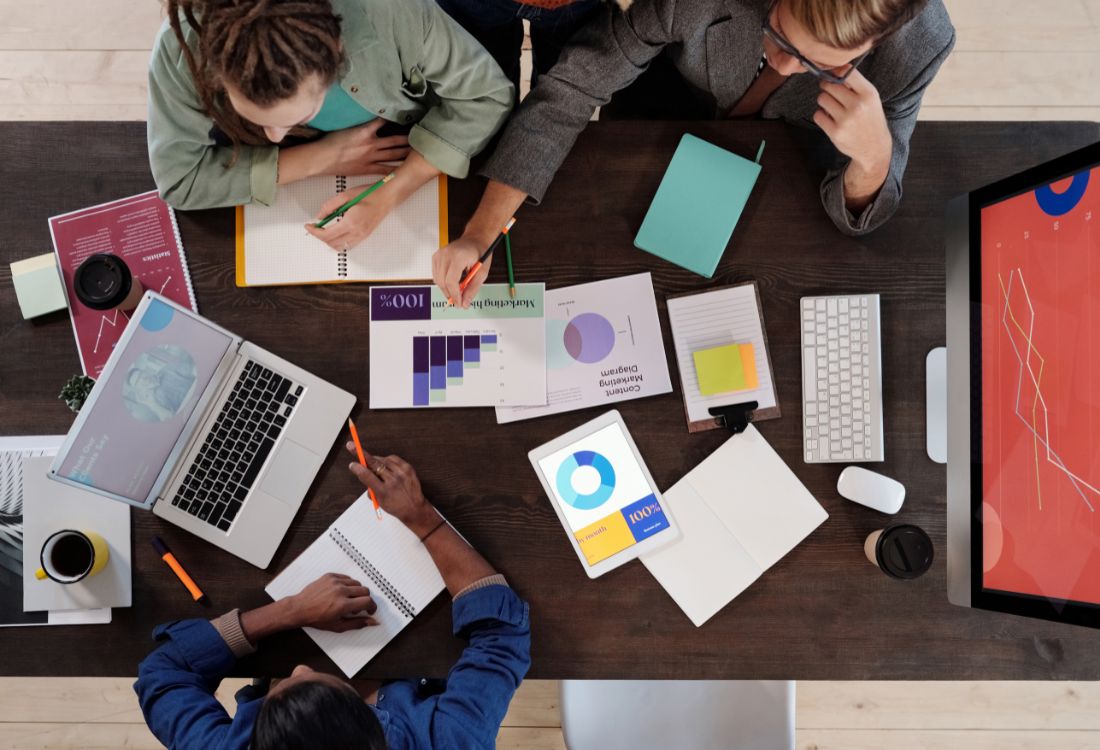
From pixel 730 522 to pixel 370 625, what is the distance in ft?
2.00

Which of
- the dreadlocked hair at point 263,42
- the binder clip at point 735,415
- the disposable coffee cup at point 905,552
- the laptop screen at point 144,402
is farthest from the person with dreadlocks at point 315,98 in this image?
the disposable coffee cup at point 905,552

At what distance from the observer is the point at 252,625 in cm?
120

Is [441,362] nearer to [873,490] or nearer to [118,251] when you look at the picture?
[118,251]

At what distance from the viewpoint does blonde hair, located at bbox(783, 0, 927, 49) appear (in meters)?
0.94

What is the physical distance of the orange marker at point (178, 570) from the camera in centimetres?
123

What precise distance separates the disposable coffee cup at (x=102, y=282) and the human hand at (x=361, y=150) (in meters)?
0.36

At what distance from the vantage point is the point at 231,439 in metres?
1.26

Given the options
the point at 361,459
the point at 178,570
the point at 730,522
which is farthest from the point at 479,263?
the point at 178,570

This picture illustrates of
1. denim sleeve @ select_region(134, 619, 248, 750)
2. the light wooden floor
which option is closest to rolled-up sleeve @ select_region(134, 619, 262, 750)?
denim sleeve @ select_region(134, 619, 248, 750)

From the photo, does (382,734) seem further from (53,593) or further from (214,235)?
(214,235)

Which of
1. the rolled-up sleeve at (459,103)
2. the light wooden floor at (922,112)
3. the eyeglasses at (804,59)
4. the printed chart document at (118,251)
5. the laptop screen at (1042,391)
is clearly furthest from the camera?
the light wooden floor at (922,112)

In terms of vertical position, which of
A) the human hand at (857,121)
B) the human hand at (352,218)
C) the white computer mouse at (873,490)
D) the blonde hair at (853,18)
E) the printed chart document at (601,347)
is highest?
the blonde hair at (853,18)

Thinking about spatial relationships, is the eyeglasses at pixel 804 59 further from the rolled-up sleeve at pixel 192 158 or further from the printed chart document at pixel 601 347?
the rolled-up sleeve at pixel 192 158

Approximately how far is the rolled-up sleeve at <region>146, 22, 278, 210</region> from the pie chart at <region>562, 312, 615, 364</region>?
1.80 ft
